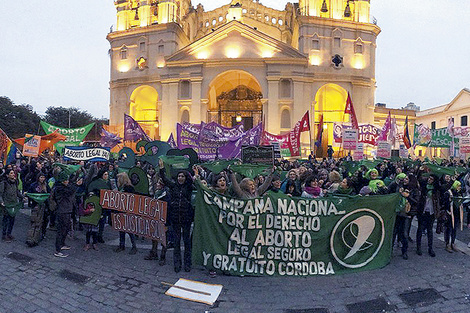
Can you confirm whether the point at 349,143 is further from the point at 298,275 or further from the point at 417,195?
the point at 298,275

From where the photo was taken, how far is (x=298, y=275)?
269 inches

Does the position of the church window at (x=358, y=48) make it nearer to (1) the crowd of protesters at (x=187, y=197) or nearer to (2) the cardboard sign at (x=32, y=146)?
(1) the crowd of protesters at (x=187, y=197)

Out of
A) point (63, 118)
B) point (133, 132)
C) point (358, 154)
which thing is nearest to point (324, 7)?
point (358, 154)

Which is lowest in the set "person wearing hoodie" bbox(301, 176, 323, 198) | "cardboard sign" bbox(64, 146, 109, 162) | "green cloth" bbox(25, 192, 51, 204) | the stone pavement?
the stone pavement

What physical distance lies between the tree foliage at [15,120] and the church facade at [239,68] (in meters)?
21.1

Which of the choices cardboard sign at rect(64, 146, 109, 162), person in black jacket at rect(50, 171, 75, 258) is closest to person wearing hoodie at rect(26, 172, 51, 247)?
person in black jacket at rect(50, 171, 75, 258)

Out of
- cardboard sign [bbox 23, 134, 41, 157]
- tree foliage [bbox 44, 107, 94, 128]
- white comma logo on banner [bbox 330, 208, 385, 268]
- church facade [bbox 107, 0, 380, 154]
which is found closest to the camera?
white comma logo on banner [bbox 330, 208, 385, 268]

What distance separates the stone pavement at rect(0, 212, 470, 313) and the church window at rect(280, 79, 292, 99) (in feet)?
98.0

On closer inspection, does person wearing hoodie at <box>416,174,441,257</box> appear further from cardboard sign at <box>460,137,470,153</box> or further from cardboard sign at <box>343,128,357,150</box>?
cardboard sign at <box>460,137,470,153</box>

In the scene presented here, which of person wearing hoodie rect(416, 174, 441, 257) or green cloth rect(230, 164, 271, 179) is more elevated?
green cloth rect(230, 164, 271, 179)

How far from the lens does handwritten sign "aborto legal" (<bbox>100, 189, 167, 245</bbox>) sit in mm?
7516

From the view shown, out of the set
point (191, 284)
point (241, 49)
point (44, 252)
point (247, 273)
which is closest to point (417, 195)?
point (247, 273)

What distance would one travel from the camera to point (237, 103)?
1626 inches

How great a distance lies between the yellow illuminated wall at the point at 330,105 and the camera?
130ft
